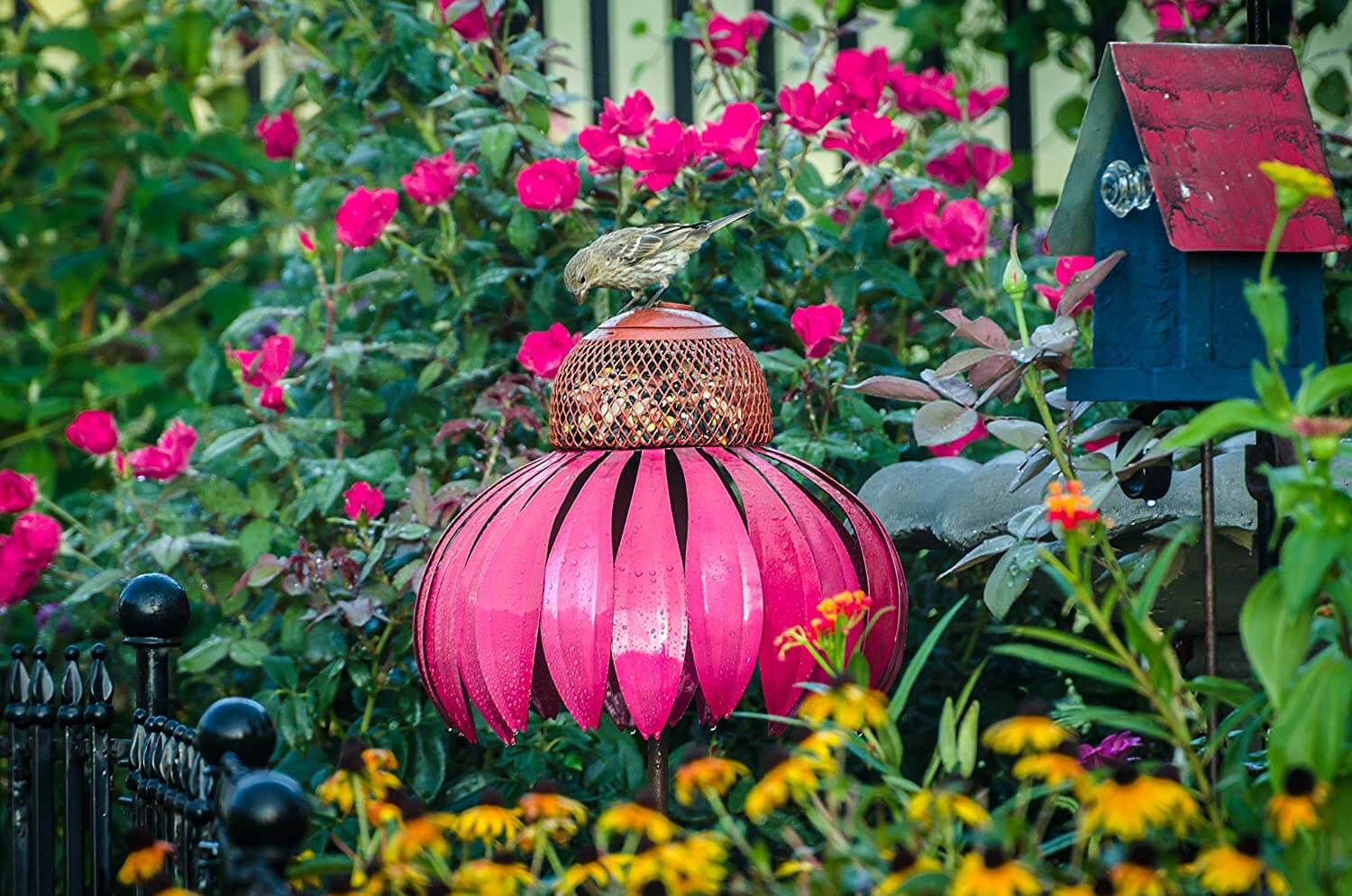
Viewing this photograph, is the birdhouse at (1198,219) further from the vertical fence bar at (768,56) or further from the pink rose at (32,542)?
the vertical fence bar at (768,56)

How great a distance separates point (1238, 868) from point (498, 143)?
214 centimetres

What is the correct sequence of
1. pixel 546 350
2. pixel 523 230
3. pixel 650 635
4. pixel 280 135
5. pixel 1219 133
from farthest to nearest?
pixel 280 135 → pixel 523 230 → pixel 546 350 → pixel 1219 133 → pixel 650 635

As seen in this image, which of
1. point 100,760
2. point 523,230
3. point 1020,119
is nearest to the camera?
point 100,760

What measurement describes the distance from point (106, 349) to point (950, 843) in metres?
3.81

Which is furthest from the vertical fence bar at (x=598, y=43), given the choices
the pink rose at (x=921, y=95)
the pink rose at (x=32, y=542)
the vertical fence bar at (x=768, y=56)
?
the pink rose at (x=32, y=542)

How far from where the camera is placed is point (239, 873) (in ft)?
4.75

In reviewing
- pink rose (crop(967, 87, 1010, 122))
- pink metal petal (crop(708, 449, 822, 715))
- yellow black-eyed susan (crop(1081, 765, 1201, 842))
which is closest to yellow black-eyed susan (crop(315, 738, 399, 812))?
pink metal petal (crop(708, 449, 822, 715))

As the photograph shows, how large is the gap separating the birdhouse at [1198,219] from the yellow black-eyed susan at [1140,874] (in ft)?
2.85

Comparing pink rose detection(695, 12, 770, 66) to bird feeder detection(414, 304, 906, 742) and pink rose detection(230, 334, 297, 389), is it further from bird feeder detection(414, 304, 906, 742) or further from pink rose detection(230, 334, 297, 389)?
bird feeder detection(414, 304, 906, 742)

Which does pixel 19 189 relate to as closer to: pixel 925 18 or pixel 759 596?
pixel 925 18

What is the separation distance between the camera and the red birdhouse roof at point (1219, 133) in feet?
6.51

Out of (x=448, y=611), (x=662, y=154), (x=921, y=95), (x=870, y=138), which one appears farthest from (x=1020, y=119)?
(x=448, y=611)

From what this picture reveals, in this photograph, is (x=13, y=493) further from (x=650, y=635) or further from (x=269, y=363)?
(x=650, y=635)

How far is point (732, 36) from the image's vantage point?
3266 mm
